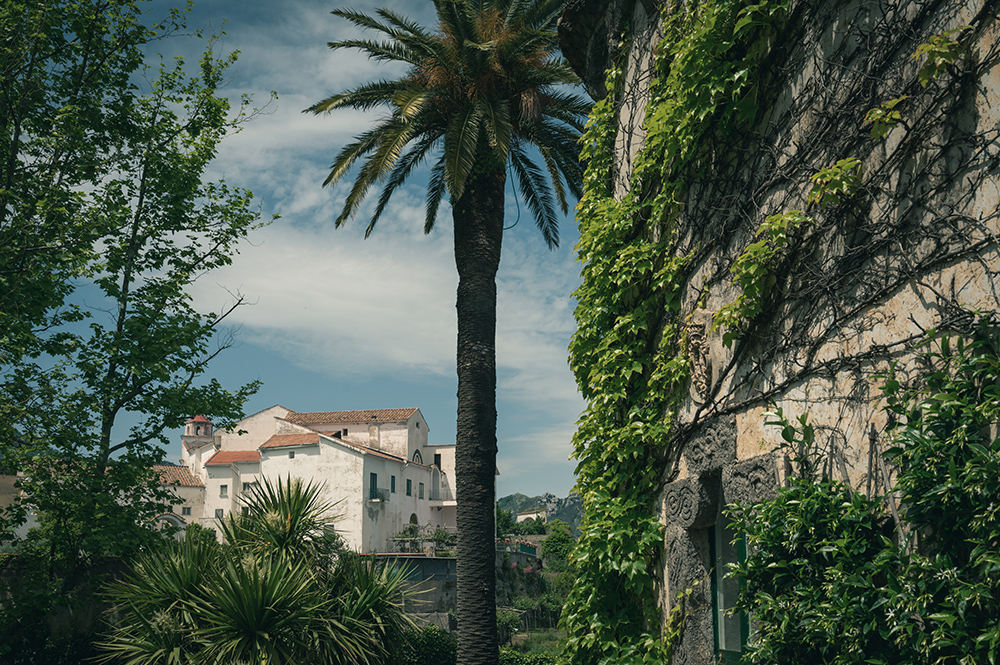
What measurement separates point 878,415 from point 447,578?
1134 inches

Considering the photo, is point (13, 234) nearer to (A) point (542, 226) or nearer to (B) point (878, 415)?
(A) point (542, 226)

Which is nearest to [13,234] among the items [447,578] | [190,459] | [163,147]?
[163,147]

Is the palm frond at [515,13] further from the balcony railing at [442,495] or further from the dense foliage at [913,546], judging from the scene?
the balcony railing at [442,495]

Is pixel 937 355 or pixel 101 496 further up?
pixel 937 355

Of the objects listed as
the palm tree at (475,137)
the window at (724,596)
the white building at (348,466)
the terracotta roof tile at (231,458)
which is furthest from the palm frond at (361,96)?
the terracotta roof tile at (231,458)

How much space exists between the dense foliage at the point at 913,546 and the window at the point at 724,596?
1143 millimetres

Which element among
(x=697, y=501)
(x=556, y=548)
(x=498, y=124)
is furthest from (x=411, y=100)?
(x=556, y=548)

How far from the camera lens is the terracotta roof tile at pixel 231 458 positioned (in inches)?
1977

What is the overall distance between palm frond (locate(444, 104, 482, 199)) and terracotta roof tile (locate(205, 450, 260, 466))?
4230cm

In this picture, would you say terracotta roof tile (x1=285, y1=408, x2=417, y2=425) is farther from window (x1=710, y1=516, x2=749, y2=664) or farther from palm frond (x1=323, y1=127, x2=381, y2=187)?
window (x1=710, y1=516, x2=749, y2=664)

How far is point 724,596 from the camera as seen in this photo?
223 inches

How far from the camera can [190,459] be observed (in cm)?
6125

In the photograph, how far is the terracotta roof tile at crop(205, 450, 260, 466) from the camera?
5022 centimetres

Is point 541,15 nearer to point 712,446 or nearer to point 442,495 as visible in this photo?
point 712,446
